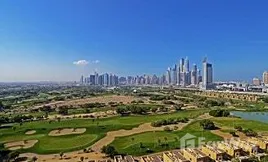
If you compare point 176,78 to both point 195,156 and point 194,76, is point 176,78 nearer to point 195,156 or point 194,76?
point 194,76

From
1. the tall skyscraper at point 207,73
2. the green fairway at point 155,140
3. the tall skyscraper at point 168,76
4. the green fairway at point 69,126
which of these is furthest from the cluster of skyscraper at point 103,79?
the green fairway at point 155,140

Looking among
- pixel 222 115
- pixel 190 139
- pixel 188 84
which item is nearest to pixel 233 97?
pixel 222 115

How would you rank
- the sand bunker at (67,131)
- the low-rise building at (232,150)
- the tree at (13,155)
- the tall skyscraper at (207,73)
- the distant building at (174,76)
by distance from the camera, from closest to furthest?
the low-rise building at (232,150)
the tree at (13,155)
the sand bunker at (67,131)
the tall skyscraper at (207,73)
the distant building at (174,76)

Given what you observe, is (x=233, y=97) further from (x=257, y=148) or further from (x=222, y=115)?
(x=257, y=148)

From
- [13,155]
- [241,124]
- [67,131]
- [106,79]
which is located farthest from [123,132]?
[106,79]

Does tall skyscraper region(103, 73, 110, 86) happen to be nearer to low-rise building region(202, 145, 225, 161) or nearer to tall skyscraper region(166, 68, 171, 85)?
tall skyscraper region(166, 68, 171, 85)

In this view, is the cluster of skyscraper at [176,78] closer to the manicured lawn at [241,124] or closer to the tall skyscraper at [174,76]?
the tall skyscraper at [174,76]

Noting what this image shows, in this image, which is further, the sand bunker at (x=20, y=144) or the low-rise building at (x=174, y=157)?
the sand bunker at (x=20, y=144)
